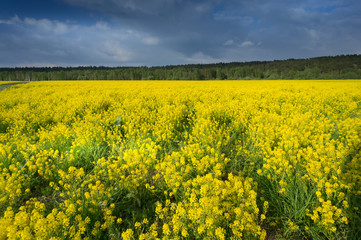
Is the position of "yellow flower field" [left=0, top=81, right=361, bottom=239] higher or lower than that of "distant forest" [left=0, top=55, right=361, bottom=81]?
lower

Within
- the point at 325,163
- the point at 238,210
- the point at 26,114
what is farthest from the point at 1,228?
the point at 26,114

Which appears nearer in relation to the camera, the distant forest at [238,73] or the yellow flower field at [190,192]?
the yellow flower field at [190,192]

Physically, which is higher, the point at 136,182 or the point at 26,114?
the point at 26,114

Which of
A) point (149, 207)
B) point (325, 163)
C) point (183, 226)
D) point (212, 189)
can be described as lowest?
point (149, 207)

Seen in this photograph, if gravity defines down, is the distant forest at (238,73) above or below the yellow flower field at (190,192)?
above

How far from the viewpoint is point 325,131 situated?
15.4 feet

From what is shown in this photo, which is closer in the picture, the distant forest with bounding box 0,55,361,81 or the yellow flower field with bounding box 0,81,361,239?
the yellow flower field with bounding box 0,81,361,239

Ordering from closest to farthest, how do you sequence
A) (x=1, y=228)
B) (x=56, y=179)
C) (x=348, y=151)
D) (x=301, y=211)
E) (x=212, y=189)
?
(x=1, y=228) < (x=301, y=211) < (x=212, y=189) < (x=348, y=151) < (x=56, y=179)

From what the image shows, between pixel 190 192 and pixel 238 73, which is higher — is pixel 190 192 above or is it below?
below

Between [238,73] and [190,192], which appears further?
[238,73]

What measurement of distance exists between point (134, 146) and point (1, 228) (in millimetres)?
2546

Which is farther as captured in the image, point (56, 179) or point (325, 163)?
point (56, 179)

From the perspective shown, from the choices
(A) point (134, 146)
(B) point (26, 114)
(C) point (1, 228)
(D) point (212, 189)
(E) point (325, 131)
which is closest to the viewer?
(C) point (1, 228)

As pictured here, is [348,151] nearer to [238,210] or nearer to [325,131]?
[325,131]
